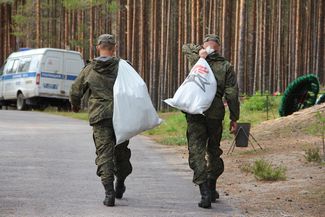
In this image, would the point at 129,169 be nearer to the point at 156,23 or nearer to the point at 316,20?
the point at 156,23

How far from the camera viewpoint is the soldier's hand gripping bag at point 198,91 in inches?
313

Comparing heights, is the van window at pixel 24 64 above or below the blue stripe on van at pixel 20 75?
above

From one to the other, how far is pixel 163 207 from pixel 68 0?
117ft

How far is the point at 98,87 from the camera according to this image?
7.96 m

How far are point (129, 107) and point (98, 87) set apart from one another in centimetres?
38

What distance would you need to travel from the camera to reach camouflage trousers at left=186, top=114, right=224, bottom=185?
314 inches

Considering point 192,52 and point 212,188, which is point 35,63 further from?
point 212,188

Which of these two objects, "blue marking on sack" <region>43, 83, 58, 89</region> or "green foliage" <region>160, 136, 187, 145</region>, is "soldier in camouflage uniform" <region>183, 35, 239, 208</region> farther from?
"blue marking on sack" <region>43, 83, 58, 89</region>

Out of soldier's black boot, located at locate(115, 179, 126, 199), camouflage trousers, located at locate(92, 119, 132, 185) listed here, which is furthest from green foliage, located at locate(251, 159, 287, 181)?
camouflage trousers, located at locate(92, 119, 132, 185)

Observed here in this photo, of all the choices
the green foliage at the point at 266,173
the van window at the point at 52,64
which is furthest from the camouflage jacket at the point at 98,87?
the van window at the point at 52,64

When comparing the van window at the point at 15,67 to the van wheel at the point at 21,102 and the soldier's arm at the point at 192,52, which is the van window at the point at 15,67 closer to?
the van wheel at the point at 21,102

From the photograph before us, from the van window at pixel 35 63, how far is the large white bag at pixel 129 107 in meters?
21.1

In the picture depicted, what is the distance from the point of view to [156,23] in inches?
1544

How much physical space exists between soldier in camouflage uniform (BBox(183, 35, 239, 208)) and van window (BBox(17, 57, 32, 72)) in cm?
2207
